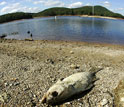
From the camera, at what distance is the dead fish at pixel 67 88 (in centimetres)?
499

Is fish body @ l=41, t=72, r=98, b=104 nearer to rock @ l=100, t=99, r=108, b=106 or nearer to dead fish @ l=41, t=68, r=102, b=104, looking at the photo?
dead fish @ l=41, t=68, r=102, b=104

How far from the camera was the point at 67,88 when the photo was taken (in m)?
5.42

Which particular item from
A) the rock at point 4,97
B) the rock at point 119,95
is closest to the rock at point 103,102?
the rock at point 119,95

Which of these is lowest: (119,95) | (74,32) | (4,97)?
(119,95)

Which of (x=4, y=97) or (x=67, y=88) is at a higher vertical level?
(x=67, y=88)

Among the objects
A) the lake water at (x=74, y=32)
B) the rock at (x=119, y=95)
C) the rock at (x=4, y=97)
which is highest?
the lake water at (x=74, y=32)

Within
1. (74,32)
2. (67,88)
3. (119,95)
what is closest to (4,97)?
(67,88)

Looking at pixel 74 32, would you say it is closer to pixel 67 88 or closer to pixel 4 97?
pixel 67 88

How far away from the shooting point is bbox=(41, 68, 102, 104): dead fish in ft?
16.4

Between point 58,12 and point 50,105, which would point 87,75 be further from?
point 58,12

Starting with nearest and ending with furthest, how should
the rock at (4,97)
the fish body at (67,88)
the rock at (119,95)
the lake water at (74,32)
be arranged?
the fish body at (67,88) → the rock at (119,95) → the rock at (4,97) → the lake water at (74,32)

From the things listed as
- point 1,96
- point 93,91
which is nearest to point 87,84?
point 93,91

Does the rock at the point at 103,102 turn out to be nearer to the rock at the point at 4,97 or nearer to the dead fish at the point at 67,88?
the dead fish at the point at 67,88

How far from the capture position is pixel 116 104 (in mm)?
5164
